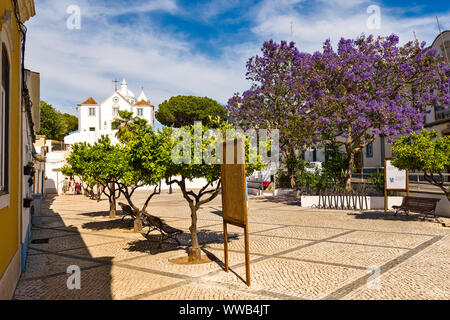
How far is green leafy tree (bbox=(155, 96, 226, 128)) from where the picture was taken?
56719 mm

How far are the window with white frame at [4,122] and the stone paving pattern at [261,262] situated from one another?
1.78 m

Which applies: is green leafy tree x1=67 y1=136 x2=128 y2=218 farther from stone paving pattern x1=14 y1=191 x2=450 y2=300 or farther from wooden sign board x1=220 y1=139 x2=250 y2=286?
wooden sign board x1=220 y1=139 x2=250 y2=286

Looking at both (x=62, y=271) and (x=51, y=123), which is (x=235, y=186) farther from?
(x=51, y=123)

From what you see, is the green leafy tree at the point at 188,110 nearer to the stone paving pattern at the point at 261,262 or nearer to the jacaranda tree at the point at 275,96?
the jacaranda tree at the point at 275,96

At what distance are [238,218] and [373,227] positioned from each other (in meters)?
7.20

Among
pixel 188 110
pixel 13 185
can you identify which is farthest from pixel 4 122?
pixel 188 110

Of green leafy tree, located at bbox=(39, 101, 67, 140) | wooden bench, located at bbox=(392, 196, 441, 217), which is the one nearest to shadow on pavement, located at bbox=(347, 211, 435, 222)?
wooden bench, located at bbox=(392, 196, 441, 217)

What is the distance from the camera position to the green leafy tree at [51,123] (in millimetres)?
49091

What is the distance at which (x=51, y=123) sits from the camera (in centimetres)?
5019

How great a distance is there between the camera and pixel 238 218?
611 cm

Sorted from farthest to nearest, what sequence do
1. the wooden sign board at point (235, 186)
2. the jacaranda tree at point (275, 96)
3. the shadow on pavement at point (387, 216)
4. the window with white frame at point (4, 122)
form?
the jacaranda tree at point (275, 96) < the shadow on pavement at point (387, 216) < the wooden sign board at point (235, 186) < the window with white frame at point (4, 122)

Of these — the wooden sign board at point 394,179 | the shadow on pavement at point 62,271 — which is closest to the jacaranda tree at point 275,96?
the wooden sign board at point 394,179

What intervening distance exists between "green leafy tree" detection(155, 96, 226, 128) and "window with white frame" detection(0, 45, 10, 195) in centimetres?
5079
